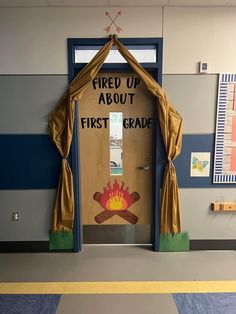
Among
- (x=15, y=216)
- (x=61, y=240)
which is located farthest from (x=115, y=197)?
(x=15, y=216)

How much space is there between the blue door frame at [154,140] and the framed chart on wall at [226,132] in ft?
2.13

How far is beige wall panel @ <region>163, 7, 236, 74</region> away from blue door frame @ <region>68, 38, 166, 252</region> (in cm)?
14

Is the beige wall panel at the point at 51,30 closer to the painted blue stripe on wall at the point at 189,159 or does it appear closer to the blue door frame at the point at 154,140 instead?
the blue door frame at the point at 154,140

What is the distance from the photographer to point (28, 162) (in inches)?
117

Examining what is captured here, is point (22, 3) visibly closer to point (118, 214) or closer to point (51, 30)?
point (51, 30)

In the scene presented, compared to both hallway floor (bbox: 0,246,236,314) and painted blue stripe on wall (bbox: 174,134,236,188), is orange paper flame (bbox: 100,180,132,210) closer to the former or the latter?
hallway floor (bbox: 0,246,236,314)

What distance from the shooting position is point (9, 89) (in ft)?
9.39

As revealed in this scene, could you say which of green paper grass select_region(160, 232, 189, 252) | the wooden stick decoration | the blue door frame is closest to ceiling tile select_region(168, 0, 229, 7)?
the blue door frame

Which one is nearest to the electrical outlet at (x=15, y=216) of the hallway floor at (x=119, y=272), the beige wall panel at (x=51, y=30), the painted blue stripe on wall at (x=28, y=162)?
the painted blue stripe on wall at (x=28, y=162)

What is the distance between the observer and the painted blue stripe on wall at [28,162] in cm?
294

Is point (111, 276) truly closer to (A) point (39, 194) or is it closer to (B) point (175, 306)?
(B) point (175, 306)

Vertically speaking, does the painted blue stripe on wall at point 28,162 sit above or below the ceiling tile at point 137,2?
below

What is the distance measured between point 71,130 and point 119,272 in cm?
158

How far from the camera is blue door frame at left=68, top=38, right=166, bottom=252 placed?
279 centimetres
